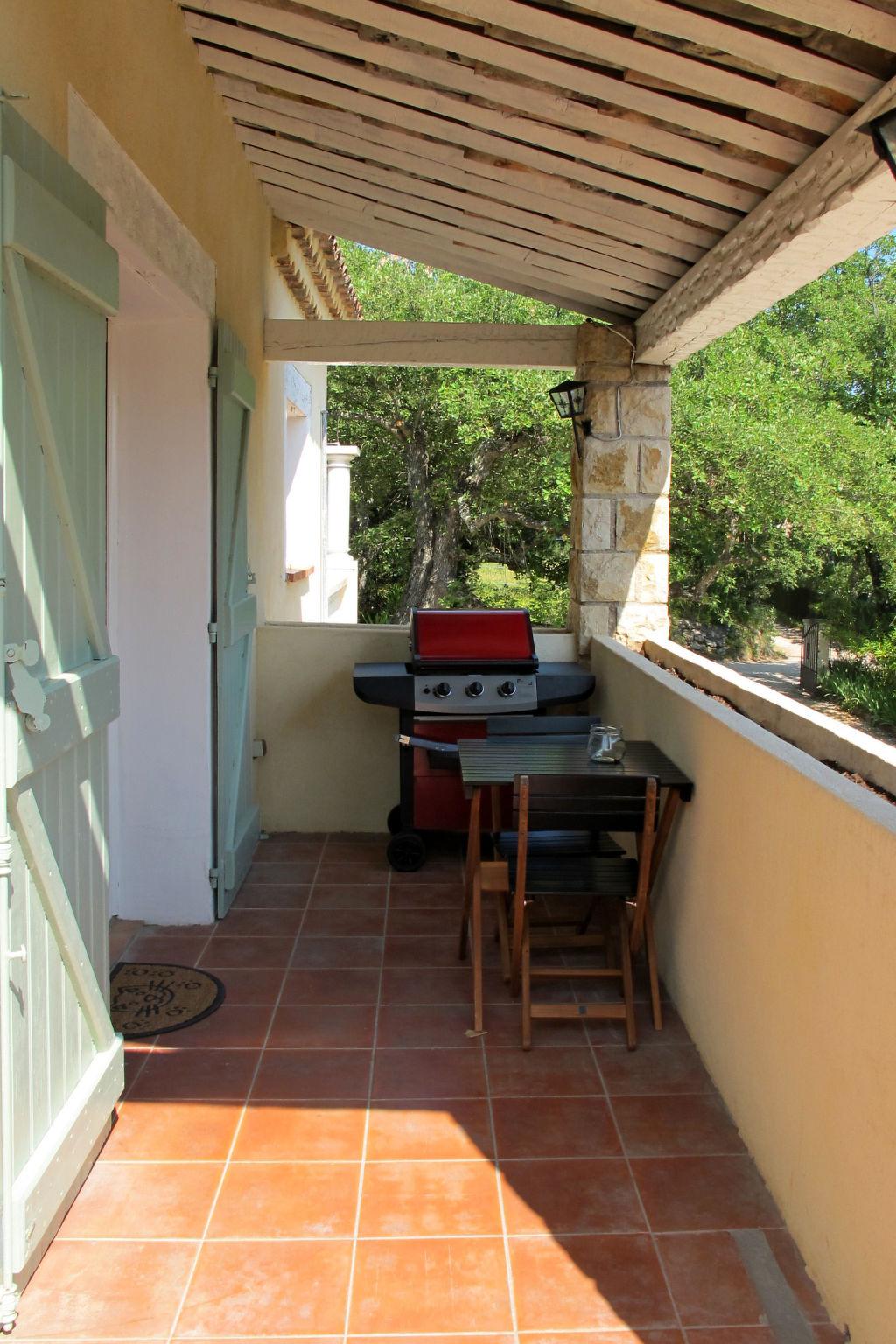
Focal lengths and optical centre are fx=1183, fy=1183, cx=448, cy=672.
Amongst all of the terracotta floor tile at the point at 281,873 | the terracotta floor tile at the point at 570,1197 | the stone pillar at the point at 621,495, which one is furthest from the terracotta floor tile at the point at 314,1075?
the stone pillar at the point at 621,495

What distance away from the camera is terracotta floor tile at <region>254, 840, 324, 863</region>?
593 centimetres

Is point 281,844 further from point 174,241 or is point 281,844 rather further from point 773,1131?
point 773,1131

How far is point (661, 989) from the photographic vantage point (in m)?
4.25

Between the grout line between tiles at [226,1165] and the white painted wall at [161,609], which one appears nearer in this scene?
the grout line between tiles at [226,1165]

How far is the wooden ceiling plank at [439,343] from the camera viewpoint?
6.07 m

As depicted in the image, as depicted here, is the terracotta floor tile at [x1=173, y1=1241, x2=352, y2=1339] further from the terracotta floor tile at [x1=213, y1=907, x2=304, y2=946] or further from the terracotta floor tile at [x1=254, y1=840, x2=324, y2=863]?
the terracotta floor tile at [x1=254, y1=840, x2=324, y2=863]

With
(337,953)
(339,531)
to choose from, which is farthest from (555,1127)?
(339,531)

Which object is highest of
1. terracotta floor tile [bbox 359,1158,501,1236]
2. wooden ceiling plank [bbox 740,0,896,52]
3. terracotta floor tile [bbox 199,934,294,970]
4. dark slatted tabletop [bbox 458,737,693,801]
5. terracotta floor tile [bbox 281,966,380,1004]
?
wooden ceiling plank [bbox 740,0,896,52]

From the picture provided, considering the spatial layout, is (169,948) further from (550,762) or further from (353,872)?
(550,762)

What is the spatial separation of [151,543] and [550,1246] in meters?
3.18

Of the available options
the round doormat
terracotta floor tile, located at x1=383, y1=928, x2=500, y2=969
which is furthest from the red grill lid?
the round doormat

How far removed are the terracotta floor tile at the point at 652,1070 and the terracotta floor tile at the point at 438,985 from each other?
22.6 inches

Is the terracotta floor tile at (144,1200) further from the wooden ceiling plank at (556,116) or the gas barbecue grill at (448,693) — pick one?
the wooden ceiling plank at (556,116)

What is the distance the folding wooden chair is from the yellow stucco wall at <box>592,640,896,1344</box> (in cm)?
19
